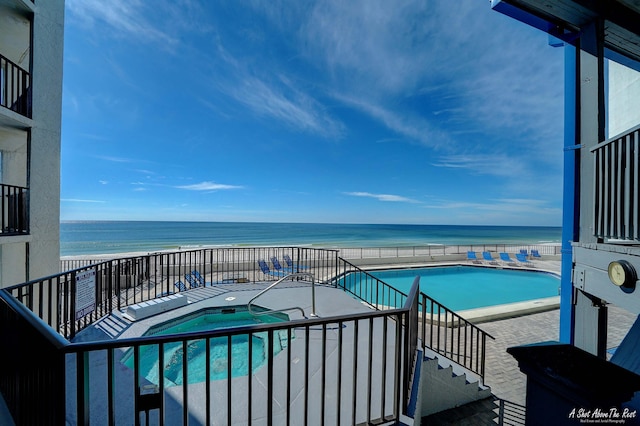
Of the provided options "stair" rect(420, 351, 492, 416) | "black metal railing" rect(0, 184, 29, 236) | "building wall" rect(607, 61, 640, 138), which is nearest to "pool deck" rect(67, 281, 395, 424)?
"stair" rect(420, 351, 492, 416)

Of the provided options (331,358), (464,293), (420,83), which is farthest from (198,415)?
(420,83)

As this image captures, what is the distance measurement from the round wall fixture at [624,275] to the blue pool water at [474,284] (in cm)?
924

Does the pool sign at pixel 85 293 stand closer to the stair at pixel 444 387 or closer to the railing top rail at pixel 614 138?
the stair at pixel 444 387

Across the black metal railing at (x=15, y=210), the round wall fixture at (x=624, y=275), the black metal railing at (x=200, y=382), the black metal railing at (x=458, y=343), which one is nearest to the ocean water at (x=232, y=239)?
the black metal railing at (x=15, y=210)

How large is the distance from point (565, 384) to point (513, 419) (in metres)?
3.91

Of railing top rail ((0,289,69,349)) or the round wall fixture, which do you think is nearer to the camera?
railing top rail ((0,289,69,349))

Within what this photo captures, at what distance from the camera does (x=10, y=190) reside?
500 centimetres

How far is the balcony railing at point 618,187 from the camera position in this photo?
2.30 metres

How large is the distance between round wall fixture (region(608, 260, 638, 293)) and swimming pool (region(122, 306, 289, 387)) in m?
3.76

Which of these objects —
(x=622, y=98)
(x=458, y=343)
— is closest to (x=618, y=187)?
(x=458, y=343)

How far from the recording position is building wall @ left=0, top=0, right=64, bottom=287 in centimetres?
519

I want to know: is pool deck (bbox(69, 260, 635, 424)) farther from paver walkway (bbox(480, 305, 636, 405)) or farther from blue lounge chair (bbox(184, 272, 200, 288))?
blue lounge chair (bbox(184, 272, 200, 288))

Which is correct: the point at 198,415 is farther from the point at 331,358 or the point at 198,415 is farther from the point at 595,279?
the point at 595,279

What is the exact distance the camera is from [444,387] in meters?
3.51
